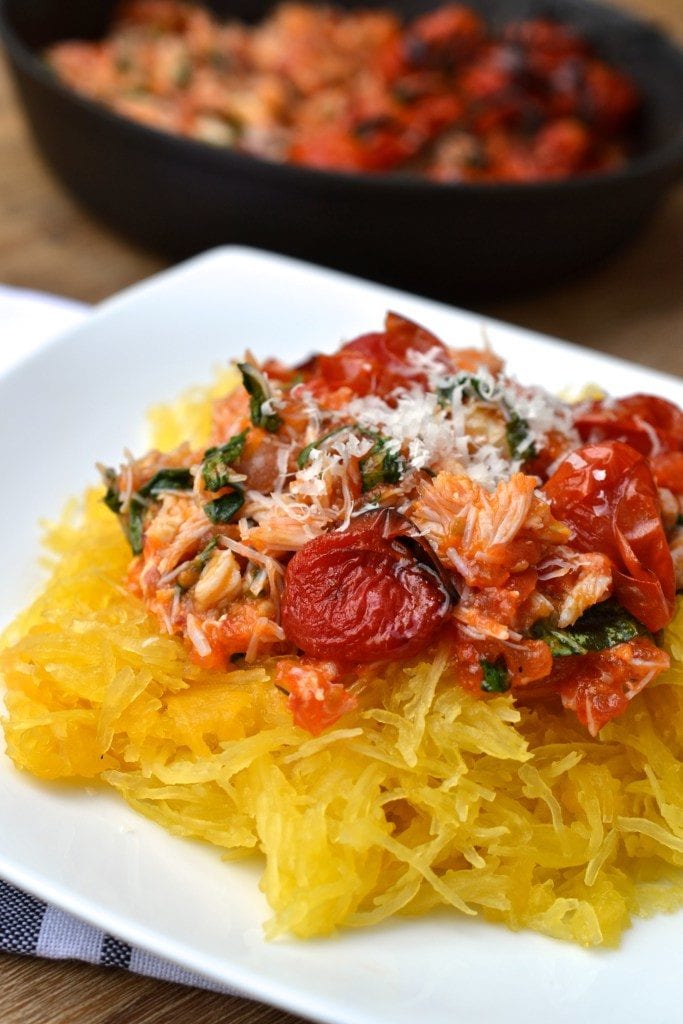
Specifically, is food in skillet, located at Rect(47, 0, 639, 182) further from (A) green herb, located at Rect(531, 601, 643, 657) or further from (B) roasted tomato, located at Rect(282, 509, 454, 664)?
(A) green herb, located at Rect(531, 601, 643, 657)

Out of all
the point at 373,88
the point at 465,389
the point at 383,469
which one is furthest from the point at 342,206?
the point at 383,469

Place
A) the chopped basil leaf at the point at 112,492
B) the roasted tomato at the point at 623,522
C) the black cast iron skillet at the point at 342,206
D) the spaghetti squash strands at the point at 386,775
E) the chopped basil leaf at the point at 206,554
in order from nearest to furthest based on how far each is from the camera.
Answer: the spaghetti squash strands at the point at 386,775
the roasted tomato at the point at 623,522
the chopped basil leaf at the point at 206,554
the chopped basil leaf at the point at 112,492
the black cast iron skillet at the point at 342,206

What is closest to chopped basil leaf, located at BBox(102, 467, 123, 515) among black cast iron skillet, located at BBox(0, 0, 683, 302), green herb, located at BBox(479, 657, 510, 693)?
green herb, located at BBox(479, 657, 510, 693)

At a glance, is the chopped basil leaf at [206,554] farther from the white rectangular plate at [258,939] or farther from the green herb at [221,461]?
the white rectangular plate at [258,939]

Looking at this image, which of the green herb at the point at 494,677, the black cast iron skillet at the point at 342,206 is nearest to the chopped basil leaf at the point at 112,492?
the green herb at the point at 494,677

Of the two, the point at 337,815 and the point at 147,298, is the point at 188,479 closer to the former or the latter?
the point at 337,815
